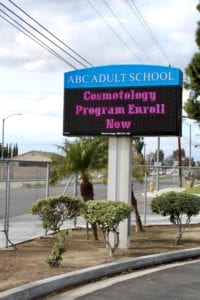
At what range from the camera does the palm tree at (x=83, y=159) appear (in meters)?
15.2

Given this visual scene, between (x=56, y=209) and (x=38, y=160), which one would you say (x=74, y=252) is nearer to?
(x=56, y=209)

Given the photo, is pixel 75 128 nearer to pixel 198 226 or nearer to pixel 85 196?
pixel 85 196

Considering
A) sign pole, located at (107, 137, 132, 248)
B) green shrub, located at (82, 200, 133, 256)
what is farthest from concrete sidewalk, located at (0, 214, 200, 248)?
green shrub, located at (82, 200, 133, 256)

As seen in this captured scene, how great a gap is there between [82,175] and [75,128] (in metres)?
2.42

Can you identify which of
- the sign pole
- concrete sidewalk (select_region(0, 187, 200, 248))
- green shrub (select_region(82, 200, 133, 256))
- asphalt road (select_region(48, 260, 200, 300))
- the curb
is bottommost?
asphalt road (select_region(48, 260, 200, 300))

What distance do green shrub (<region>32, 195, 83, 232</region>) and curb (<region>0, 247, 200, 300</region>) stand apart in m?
1.87

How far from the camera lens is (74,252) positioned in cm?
1203

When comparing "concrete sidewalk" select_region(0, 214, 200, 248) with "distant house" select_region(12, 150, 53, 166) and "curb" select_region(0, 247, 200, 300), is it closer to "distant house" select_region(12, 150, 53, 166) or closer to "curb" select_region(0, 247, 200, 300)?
"distant house" select_region(12, 150, 53, 166)

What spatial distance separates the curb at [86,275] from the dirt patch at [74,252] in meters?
0.38

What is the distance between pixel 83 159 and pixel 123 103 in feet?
8.81

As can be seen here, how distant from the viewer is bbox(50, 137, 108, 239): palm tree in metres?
15.2

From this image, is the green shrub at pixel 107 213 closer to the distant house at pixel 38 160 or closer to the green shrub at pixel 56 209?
the green shrub at pixel 56 209

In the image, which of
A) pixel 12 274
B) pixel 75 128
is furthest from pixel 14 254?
pixel 75 128

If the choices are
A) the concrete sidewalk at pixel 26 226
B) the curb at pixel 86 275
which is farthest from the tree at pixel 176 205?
the concrete sidewalk at pixel 26 226
